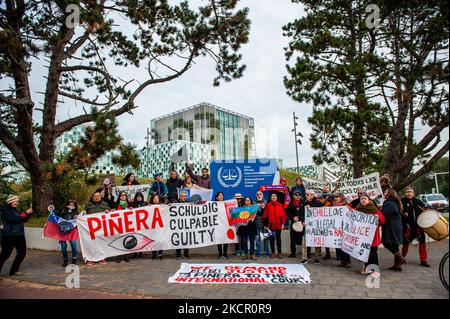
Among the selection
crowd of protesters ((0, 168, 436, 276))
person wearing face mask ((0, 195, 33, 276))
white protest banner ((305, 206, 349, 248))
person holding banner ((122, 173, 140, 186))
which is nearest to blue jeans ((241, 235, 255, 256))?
crowd of protesters ((0, 168, 436, 276))

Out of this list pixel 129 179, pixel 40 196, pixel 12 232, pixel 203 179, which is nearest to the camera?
pixel 12 232

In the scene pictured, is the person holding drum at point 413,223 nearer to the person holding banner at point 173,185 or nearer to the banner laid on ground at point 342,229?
the banner laid on ground at point 342,229

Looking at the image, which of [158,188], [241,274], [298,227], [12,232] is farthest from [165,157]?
[241,274]

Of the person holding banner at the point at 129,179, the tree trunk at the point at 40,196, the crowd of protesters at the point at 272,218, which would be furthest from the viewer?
the tree trunk at the point at 40,196

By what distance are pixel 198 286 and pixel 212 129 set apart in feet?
157

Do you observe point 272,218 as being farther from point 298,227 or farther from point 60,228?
point 60,228

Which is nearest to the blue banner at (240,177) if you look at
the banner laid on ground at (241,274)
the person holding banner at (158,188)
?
the person holding banner at (158,188)

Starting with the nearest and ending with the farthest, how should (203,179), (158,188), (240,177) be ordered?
(158,188) → (203,179) → (240,177)

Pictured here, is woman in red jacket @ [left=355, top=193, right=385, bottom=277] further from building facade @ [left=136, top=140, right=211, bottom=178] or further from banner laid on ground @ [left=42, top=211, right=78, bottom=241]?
building facade @ [left=136, top=140, right=211, bottom=178]

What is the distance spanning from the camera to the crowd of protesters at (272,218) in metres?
7.18

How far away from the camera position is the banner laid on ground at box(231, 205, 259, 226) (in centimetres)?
891

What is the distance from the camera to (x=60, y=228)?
28.9ft

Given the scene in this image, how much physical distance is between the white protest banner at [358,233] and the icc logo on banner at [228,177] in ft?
16.6

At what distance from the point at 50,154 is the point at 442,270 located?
44.1 ft
